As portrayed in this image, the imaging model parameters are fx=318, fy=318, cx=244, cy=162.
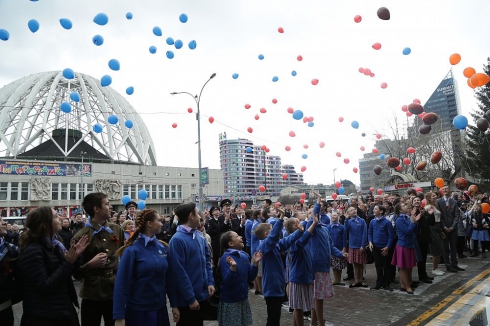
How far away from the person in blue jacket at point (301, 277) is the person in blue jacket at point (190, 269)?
4.76ft

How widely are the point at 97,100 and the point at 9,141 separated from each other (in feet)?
49.9

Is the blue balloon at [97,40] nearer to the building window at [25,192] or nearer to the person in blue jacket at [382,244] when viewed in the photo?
the person in blue jacket at [382,244]

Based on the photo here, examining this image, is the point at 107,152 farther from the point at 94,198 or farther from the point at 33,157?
the point at 94,198

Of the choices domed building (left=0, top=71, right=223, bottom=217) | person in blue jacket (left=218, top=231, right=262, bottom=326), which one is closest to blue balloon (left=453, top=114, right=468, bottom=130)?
person in blue jacket (left=218, top=231, right=262, bottom=326)

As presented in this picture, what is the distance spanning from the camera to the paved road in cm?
495

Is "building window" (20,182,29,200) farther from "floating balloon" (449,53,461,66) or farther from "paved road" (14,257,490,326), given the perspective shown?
"floating balloon" (449,53,461,66)

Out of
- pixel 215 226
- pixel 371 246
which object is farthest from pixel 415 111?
→ pixel 215 226

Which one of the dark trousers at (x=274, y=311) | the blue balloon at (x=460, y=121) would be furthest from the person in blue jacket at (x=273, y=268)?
the blue balloon at (x=460, y=121)

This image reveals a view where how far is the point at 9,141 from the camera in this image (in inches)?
1938

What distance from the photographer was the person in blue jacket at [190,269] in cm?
324

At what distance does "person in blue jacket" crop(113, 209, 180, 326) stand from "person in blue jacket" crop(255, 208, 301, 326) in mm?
1453

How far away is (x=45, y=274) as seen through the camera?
2.74 metres

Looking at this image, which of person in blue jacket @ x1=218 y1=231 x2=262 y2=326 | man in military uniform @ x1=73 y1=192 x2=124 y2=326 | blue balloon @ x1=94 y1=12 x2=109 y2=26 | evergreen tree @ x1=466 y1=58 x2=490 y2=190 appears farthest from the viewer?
evergreen tree @ x1=466 y1=58 x2=490 y2=190

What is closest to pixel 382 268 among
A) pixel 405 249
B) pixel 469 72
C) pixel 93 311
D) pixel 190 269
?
pixel 405 249
